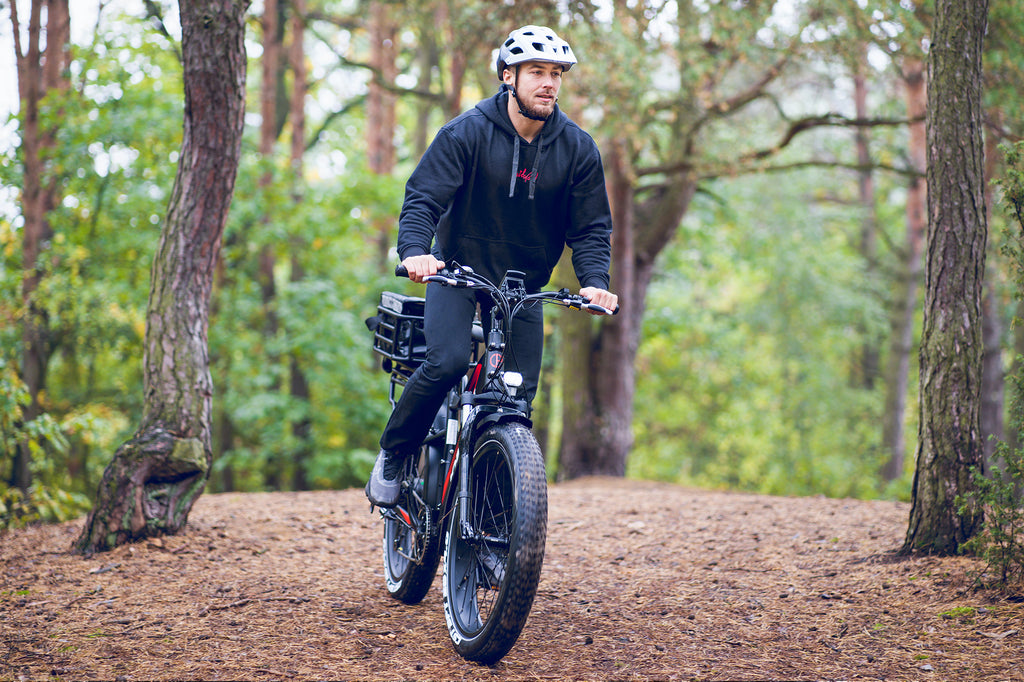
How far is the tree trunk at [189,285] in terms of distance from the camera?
5.12m

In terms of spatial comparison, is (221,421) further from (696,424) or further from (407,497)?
(696,424)

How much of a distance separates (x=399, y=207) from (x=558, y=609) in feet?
32.9

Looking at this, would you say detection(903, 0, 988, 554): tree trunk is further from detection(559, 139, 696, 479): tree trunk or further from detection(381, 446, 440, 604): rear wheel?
detection(559, 139, 696, 479): tree trunk

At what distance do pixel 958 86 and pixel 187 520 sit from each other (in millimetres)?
5339

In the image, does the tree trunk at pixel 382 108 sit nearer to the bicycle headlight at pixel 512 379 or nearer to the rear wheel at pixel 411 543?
the rear wheel at pixel 411 543

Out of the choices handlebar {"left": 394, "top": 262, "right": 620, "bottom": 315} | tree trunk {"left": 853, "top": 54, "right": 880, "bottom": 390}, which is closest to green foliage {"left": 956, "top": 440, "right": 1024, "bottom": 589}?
handlebar {"left": 394, "top": 262, "right": 620, "bottom": 315}

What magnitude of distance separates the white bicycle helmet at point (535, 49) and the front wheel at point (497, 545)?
57.9 inches

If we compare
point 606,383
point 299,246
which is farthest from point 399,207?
point 606,383

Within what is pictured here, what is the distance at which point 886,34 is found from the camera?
8.30m

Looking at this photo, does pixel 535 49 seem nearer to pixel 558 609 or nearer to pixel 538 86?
pixel 538 86

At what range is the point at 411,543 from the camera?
4059mm

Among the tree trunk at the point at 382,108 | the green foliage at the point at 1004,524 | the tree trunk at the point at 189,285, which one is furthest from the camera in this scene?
the tree trunk at the point at 382,108

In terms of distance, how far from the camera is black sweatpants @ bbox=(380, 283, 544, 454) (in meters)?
3.47

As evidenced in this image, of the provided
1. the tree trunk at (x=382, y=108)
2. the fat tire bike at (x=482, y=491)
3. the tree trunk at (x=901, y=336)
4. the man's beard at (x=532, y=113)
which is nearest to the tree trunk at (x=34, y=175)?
the tree trunk at (x=382, y=108)
